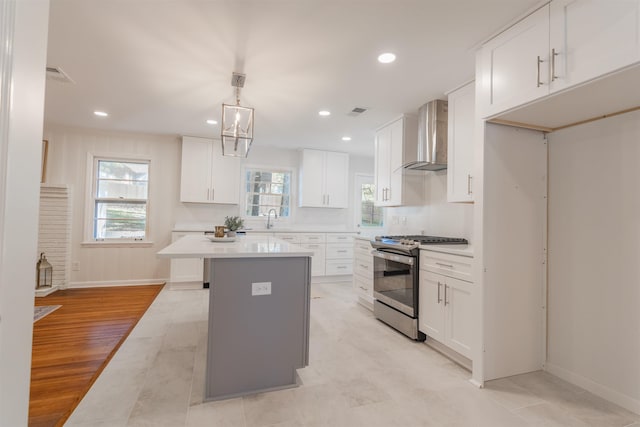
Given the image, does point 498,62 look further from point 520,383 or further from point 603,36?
point 520,383

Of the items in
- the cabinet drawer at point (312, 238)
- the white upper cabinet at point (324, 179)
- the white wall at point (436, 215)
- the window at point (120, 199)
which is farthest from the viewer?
the white upper cabinet at point (324, 179)

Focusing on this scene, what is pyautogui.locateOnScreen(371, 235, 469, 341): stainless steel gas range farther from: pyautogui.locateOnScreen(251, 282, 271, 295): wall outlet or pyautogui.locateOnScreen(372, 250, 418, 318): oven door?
pyautogui.locateOnScreen(251, 282, 271, 295): wall outlet

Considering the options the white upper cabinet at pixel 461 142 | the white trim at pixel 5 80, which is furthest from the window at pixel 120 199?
the white trim at pixel 5 80

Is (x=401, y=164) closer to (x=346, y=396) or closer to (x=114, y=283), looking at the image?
(x=346, y=396)

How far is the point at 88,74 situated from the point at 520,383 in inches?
177

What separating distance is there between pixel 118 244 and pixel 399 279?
443 cm

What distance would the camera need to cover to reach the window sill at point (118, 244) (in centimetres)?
477

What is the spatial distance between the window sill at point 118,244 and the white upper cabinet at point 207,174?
3.13 feet

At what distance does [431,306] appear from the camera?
2707mm

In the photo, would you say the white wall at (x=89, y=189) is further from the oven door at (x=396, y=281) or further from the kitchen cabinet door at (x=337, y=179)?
the oven door at (x=396, y=281)

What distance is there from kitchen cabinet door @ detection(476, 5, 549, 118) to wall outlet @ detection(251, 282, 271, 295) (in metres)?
1.96

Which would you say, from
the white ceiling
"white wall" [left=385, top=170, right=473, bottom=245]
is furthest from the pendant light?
"white wall" [left=385, top=170, right=473, bottom=245]

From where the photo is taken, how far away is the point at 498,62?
213 cm

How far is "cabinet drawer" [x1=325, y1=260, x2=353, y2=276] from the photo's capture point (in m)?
5.38
